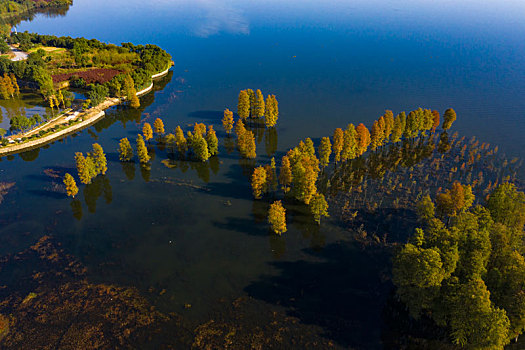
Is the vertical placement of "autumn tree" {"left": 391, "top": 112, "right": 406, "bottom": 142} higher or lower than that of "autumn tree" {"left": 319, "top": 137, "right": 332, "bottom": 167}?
higher

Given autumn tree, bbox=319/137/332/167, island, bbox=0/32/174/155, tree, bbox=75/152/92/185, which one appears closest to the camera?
tree, bbox=75/152/92/185

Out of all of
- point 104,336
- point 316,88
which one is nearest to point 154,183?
point 104,336

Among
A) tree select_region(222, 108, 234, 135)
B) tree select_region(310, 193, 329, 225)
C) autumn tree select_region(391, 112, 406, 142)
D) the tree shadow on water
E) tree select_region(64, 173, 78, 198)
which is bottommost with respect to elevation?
the tree shadow on water

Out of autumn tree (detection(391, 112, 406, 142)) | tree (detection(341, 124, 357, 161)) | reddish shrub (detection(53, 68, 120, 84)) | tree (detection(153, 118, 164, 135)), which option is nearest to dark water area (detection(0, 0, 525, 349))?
tree (detection(153, 118, 164, 135))

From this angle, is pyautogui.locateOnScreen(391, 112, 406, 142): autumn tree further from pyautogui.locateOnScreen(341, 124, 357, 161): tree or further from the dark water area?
the dark water area

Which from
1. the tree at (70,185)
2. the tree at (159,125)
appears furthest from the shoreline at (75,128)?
the tree at (70,185)

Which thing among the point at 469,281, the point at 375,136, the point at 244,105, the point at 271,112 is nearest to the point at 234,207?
the point at 271,112

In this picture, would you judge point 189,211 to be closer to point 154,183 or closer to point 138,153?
point 154,183
